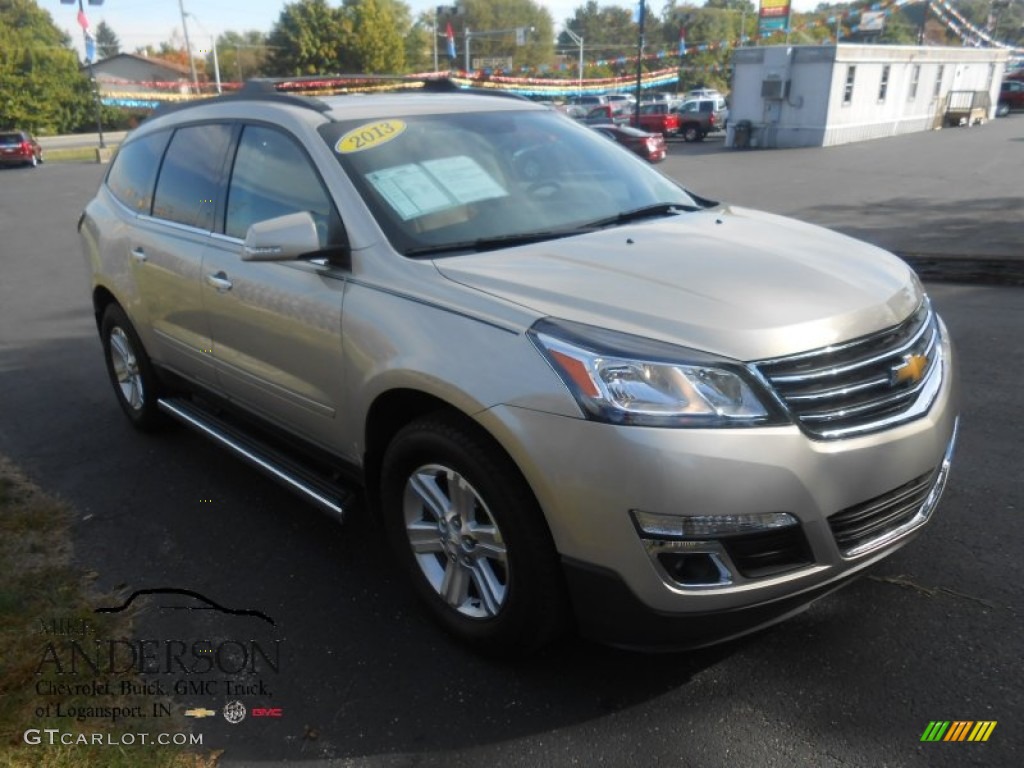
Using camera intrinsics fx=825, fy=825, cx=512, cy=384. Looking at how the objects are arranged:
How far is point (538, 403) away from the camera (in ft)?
7.77

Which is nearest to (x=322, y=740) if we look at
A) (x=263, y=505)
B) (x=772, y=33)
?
(x=263, y=505)

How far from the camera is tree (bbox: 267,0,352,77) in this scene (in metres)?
57.4

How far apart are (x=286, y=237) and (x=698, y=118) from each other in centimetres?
3497

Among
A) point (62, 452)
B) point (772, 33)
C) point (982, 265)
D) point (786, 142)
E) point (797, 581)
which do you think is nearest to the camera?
point (797, 581)

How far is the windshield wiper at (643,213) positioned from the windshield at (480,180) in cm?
2

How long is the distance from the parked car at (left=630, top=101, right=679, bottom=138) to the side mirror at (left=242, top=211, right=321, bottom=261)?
108 ft

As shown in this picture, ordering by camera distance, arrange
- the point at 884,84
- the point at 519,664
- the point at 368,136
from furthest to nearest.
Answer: the point at 884,84 → the point at 368,136 → the point at 519,664

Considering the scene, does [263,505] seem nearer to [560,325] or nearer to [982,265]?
[560,325]

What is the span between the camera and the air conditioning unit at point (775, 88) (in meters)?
29.0

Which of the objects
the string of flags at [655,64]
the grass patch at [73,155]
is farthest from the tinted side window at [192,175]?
the grass patch at [73,155]

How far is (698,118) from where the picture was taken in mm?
35094

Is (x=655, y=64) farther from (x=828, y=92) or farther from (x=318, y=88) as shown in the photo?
(x=318, y=88)

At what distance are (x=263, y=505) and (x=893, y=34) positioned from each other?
274 ft
